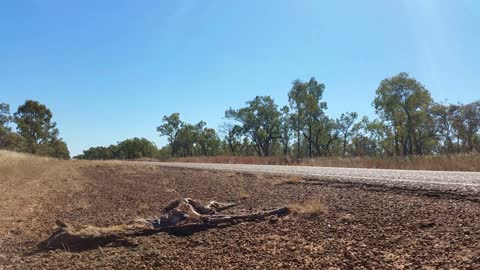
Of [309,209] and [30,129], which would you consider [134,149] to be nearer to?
[30,129]

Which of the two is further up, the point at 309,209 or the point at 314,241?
the point at 309,209

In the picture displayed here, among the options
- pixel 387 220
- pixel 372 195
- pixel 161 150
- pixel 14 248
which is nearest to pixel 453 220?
pixel 387 220

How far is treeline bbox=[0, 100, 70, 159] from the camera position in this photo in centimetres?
6644

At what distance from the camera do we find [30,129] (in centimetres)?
7100

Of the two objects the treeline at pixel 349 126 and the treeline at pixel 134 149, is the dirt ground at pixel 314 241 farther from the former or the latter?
the treeline at pixel 134 149

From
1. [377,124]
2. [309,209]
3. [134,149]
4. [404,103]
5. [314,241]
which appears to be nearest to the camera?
[314,241]

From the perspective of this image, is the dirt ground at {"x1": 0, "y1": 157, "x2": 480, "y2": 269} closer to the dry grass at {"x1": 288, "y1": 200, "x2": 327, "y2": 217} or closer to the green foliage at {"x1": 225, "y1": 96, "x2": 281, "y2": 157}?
the dry grass at {"x1": 288, "y1": 200, "x2": 327, "y2": 217}

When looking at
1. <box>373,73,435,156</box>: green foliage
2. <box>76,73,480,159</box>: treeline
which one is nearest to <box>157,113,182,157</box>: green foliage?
<box>76,73,480,159</box>: treeline

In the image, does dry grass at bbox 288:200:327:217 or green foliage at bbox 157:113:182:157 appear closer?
dry grass at bbox 288:200:327:217

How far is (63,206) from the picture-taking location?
1105 centimetres

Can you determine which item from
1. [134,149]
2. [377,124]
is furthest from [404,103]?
[134,149]

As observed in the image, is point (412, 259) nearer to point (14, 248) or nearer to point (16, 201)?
point (14, 248)

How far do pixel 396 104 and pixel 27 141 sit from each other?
184 ft

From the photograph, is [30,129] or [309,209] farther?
[30,129]
